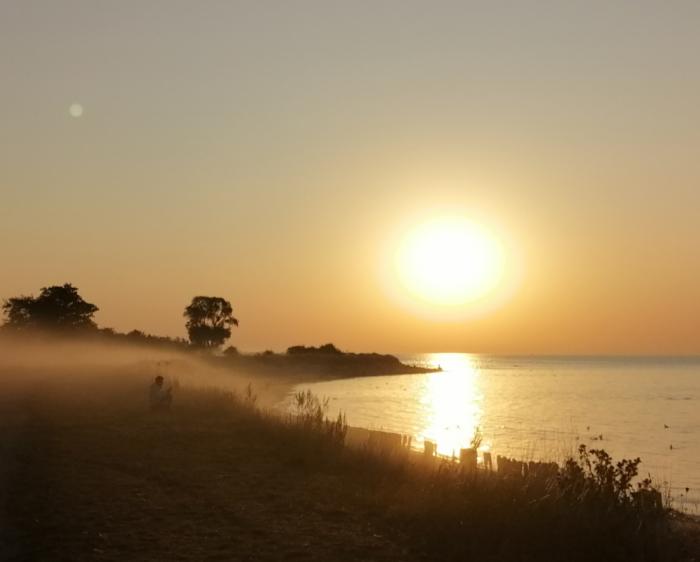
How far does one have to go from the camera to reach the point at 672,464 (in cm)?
3428

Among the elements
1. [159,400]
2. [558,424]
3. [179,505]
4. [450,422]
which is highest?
[159,400]

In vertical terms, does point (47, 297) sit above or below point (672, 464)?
above

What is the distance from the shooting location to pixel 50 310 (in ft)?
284

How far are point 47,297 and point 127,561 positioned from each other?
282ft

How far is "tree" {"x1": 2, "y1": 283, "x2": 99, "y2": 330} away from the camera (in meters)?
85.4

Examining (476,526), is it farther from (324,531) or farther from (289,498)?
(289,498)

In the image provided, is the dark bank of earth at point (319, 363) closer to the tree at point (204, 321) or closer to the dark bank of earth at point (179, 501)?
the tree at point (204, 321)

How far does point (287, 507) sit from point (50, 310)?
8266cm

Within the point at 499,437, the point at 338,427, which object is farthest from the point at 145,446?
the point at 499,437

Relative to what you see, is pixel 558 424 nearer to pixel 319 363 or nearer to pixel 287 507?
pixel 287 507

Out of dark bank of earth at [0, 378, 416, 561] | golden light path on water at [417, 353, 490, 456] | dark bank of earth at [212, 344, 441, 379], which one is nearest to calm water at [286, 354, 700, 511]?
golden light path on water at [417, 353, 490, 456]

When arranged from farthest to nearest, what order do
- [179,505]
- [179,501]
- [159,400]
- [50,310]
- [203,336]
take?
[203,336] → [50,310] → [159,400] → [179,501] → [179,505]

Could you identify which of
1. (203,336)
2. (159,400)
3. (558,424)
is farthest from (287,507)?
(203,336)

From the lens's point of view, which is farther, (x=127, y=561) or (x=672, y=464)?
(x=672, y=464)
